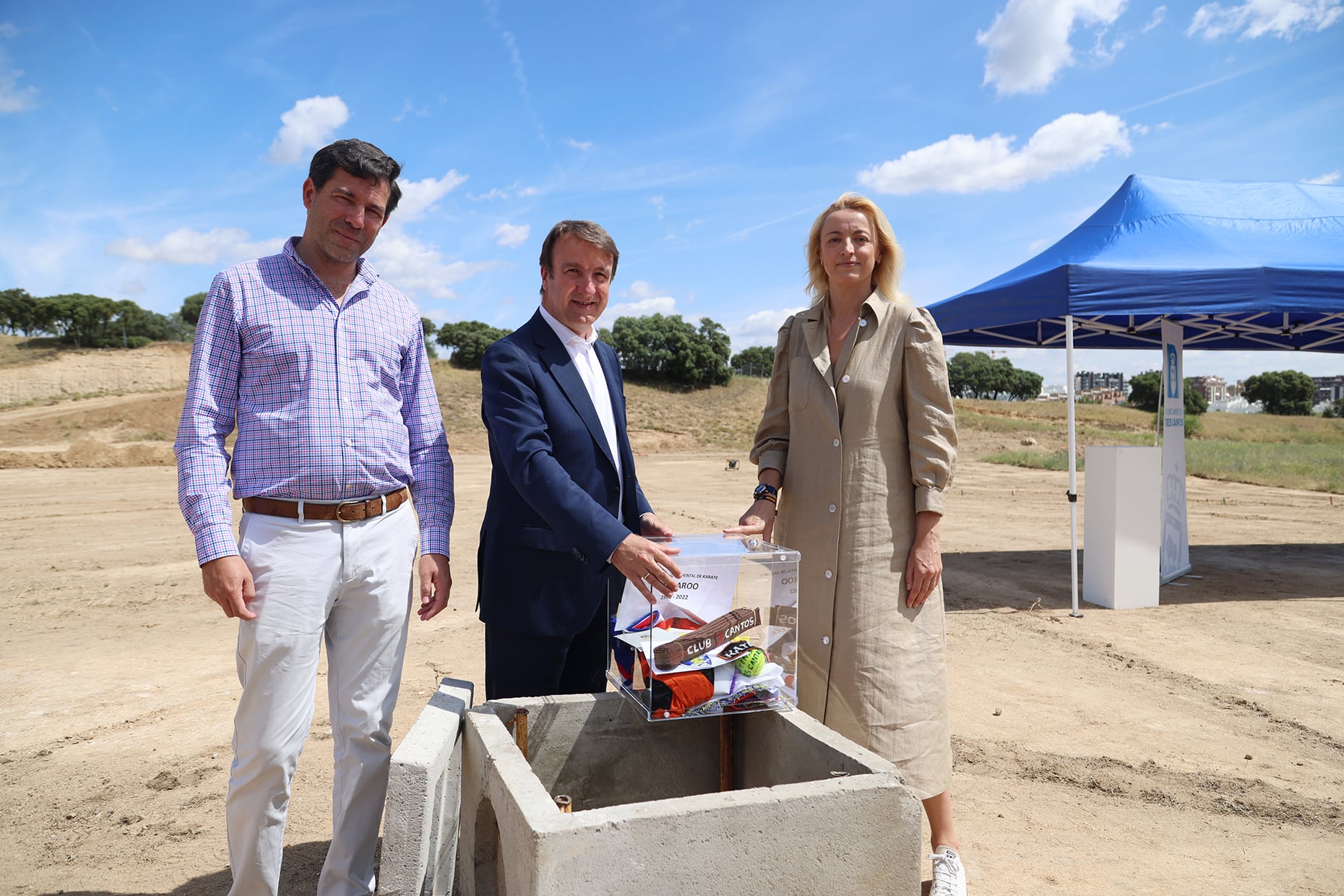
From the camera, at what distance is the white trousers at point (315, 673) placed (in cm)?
227

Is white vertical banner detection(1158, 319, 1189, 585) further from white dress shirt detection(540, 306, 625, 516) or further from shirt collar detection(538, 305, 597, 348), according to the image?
shirt collar detection(538, 305, 597, 348)

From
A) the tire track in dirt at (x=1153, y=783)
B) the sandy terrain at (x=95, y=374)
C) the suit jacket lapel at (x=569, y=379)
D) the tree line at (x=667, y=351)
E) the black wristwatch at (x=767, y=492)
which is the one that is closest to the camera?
the suit jacket lapel at (x=569, y=379)

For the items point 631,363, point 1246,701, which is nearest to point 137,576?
point 1246,701

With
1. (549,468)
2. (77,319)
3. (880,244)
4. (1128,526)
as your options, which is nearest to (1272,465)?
(1128,526)

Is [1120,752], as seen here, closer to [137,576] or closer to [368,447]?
[368,447]

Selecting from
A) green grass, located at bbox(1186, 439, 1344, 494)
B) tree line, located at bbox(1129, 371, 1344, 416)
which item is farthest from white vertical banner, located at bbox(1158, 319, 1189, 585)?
Answer: tree line, located at bbox(1129, 371, 1344, 416)

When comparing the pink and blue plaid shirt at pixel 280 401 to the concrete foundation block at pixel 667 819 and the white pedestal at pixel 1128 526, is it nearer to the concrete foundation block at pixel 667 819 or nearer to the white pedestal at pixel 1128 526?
the concrete foundation block at pixel 667 819

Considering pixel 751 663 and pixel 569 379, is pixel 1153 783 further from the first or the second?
pixel 569 379

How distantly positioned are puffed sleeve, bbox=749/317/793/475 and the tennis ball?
86 centimetres

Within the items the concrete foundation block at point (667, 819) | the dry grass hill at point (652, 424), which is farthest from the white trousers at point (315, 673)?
the dry grass hill at point (652, 424)

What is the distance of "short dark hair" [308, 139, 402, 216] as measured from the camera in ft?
7.76

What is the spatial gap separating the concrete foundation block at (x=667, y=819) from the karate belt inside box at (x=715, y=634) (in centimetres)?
19

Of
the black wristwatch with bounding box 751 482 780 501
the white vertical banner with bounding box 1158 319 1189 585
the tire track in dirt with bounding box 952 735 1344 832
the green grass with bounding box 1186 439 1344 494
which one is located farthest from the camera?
the green grass with bounding box 1186 439 1344 494

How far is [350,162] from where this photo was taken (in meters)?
2.37
